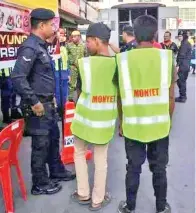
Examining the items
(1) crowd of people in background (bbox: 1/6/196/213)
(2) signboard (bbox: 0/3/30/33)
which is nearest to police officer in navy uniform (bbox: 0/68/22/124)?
(2) signboard (bbox: 0/3/30/33)

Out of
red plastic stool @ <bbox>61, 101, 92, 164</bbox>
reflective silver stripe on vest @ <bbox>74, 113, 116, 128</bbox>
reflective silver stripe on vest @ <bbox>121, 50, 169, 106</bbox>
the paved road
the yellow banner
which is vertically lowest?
the paved road

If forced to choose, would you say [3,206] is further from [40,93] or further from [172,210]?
[172,210]

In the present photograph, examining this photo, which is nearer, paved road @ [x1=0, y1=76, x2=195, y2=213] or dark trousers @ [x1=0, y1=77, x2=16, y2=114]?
paved road @ [x1=0, y1=76, x2=195, y2=213]

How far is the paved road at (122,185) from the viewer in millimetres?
3611

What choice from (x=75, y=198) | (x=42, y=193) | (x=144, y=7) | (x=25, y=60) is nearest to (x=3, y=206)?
(x=42, y=193)

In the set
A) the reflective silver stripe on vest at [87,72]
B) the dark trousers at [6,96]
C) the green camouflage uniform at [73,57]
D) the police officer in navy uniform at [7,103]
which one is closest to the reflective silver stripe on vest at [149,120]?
the reflective silver stripe on vest at [87,72]

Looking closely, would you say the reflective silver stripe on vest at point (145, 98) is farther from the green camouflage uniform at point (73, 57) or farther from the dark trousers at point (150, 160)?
the green camouflage uniform at point (73, 57)

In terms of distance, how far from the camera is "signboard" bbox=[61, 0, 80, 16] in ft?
48.1

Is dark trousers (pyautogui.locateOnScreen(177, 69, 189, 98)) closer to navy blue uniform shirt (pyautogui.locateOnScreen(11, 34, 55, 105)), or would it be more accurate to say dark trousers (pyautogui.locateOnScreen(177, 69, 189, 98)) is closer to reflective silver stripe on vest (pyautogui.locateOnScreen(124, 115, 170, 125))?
navy blue uniform shirt (pyautogui.locateOnScreen(11, 34, 55, 105))

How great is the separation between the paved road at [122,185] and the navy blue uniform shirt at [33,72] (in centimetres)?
101

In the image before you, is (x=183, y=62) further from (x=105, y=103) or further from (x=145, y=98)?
(x=145, y=98)

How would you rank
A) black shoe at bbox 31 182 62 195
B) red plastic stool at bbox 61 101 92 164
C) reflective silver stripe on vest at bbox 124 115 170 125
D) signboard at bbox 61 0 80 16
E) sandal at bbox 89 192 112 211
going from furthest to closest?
signboard at bbox 61 0 80 16, red plastic stool at bbox 61 101 92 164, black shoe at bbox 31 182 62 195, sandal at bbox 89 192 112 211, reflective silver stripe on vest at bbox 124 115 170 125

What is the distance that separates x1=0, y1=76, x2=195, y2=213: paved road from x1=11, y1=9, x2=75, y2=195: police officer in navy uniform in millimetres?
183

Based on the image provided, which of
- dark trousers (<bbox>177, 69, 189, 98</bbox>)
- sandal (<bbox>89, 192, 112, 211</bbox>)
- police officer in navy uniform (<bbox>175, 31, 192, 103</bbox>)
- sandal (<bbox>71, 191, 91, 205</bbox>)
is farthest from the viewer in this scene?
police officer in navy uniform (<bbox>175, 31, 192, 103</bbox>)
